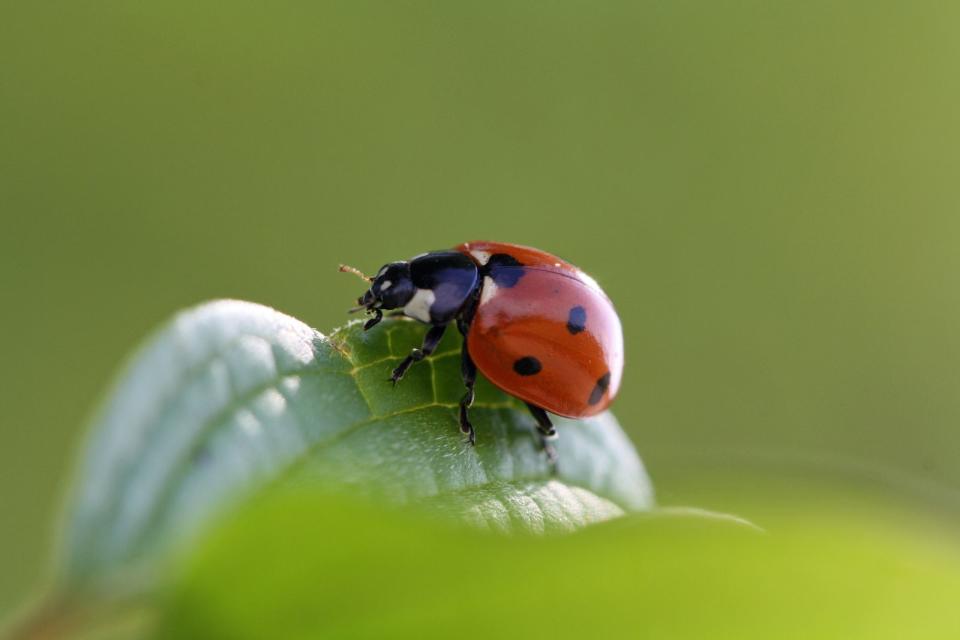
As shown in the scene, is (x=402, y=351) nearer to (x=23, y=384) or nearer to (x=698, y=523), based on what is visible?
(x=698, y=523)

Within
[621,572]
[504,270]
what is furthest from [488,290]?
[621,572]

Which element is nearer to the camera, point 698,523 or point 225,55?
point 698,523

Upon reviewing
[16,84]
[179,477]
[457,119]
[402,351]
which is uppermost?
[457,119]

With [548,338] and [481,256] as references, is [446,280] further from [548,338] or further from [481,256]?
[548,338]

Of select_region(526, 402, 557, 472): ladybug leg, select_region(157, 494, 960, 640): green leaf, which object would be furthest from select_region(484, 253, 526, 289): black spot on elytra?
select_region(157, 494, 960, 640): green leaf

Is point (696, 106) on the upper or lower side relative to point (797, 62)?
lower

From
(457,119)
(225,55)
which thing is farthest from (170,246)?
(457,119)
